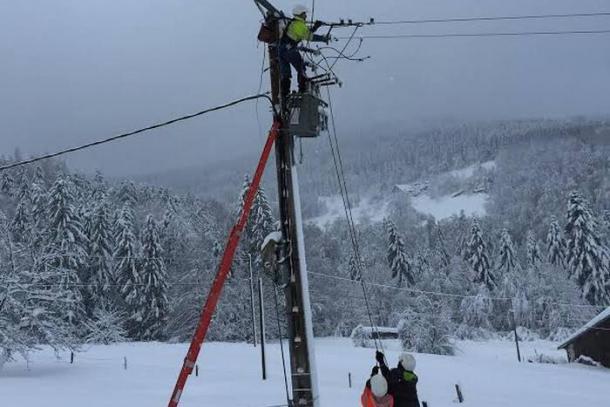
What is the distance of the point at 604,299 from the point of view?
68.2m

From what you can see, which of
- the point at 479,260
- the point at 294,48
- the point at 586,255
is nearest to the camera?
the point at 294,48

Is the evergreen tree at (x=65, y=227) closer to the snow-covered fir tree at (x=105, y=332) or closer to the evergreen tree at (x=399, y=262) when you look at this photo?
the snow-covered fir tree at (x=105, y=332)

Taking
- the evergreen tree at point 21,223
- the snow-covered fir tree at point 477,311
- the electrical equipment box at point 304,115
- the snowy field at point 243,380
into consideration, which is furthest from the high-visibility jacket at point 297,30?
the snow-covered fir tree at point 477,311

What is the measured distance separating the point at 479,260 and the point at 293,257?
82.7 m

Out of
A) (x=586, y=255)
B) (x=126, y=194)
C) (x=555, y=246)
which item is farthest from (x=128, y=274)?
(x=555, y=246)

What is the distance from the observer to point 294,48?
9.22 m

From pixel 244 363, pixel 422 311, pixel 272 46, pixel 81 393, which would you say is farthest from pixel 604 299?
pixel 272 46

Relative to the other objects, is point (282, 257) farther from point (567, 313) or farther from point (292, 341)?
point (567, 313)

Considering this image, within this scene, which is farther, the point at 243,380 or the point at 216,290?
the point at 243,380

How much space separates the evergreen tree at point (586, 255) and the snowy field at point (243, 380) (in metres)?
28.6

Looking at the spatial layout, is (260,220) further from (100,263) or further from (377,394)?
(377,394)

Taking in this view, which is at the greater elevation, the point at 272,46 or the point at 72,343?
the point at 272,46

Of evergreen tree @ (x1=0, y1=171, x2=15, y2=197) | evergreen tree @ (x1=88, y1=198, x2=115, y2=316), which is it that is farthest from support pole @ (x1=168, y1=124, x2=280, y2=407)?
evergreen tree @ (x1=0, y1=171, x2=15, y2=197)

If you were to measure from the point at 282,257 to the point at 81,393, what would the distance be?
17005 mm
